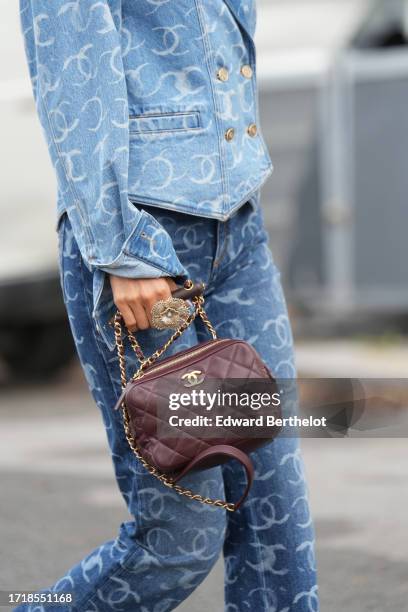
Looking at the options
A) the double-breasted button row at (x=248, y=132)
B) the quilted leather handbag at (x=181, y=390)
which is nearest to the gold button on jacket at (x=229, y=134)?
the double-breasted button row at (x=248, y=132)

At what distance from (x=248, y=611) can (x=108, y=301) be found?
70 centimetres

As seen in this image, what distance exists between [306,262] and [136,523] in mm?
5708

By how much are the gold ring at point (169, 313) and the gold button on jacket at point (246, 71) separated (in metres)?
0.45

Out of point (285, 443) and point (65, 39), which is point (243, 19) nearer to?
point (65, 39)

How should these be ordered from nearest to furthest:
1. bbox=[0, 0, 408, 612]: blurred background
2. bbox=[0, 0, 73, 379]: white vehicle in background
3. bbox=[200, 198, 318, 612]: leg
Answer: bbox=[200, 198, 318, 612]: leg < bbox=[0, 0, 408, 612]: blurred background < bbox=[0, 0, 73, 379]: white vehicle in background

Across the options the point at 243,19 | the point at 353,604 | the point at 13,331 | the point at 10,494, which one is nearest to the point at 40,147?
the point at 13,331

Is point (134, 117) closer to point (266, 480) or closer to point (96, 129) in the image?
point (96, 129)

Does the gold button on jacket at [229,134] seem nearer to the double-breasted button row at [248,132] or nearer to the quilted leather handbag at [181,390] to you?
the double-breasted button row at [248,132]

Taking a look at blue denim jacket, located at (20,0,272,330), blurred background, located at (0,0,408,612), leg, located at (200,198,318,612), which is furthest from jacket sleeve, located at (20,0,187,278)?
blurred background, located at (0,0,408,612)

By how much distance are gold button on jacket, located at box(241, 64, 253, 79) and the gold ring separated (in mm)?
453

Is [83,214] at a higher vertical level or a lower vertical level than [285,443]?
higher

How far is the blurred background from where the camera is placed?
179 inches

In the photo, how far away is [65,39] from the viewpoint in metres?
2.10

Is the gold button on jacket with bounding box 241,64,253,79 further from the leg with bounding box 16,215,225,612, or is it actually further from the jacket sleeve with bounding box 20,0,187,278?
the leg with bounding box 16,215,225,612
